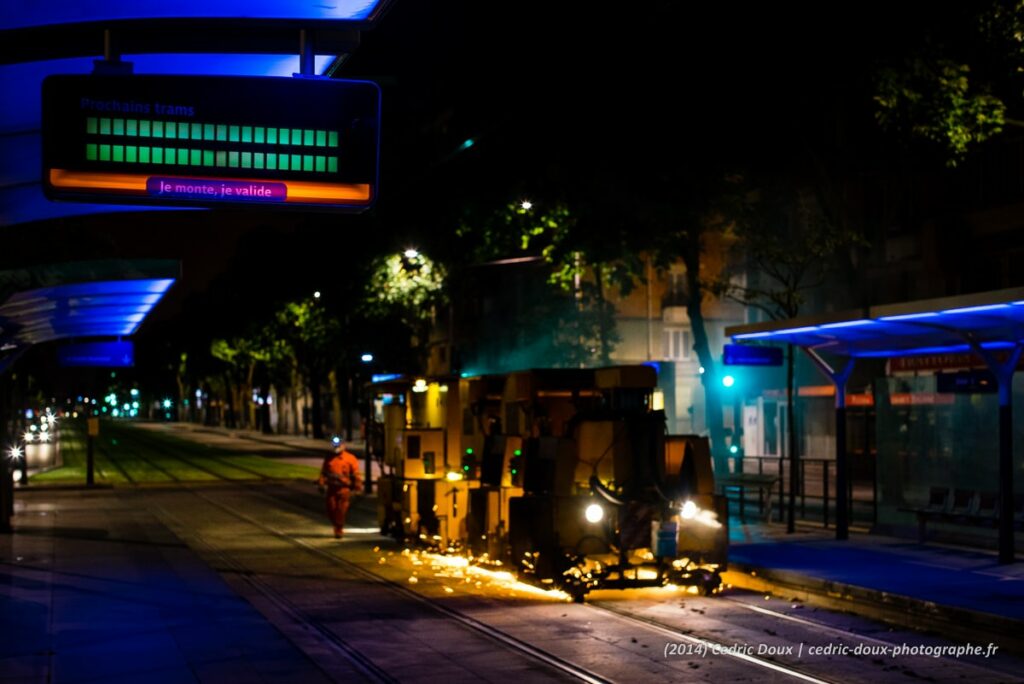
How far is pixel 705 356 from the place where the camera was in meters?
34.4

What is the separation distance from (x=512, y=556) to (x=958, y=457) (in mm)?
7999

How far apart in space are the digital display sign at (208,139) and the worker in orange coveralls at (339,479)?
1569 centimetres

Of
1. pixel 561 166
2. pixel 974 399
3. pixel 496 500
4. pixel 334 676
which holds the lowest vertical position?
pixel 334 676

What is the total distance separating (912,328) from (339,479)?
10596 millimetres

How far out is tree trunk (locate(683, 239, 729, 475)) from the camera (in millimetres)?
32094

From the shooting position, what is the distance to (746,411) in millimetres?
60219

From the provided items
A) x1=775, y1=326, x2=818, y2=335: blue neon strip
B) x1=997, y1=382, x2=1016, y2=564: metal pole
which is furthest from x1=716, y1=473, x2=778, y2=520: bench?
x1=997, y1=382, x2=1016, y2=564: metal pole

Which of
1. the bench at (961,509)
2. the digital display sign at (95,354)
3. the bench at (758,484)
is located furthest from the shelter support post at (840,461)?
the digital display sign at (95,354)

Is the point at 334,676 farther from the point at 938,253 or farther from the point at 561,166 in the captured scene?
the point at 938,253

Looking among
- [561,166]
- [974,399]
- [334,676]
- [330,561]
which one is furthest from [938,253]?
[334,676]

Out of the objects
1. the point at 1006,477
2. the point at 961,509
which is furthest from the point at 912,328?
the point at 961,509

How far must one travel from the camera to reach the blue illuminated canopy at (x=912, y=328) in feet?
53.4

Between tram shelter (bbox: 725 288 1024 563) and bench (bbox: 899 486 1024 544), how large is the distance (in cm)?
35

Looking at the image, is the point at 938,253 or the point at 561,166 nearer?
the point at 561,166
